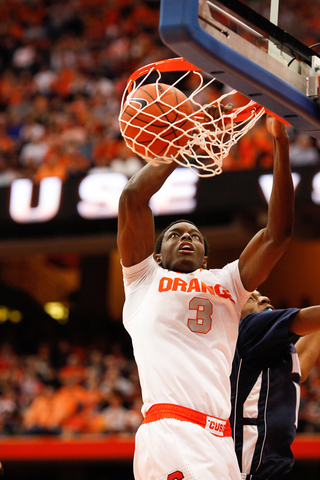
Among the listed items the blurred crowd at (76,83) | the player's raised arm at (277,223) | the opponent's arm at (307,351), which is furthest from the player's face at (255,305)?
the blurred crowd at (76,83)

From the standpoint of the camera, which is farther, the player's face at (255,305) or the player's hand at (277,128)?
the player's face at (255,305)

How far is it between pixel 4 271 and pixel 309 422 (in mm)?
10263

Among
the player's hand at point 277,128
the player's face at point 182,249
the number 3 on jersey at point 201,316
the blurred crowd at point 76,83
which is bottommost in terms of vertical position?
the number 3 on jersey at point 201,316

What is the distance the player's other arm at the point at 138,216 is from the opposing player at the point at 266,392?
2.30ft

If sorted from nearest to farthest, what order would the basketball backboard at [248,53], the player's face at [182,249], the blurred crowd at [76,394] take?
the basketball backboard at [248,53]
the player's face at [182,249]
the blurred crowd at [76,394]

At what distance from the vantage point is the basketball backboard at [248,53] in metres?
2.01

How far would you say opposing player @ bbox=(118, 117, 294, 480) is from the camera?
2510 mm

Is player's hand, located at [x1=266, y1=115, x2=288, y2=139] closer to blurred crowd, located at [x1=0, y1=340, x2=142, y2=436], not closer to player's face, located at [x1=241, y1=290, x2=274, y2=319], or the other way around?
player's face, located at [x1=241, y1=290, x2=274, y2=319]

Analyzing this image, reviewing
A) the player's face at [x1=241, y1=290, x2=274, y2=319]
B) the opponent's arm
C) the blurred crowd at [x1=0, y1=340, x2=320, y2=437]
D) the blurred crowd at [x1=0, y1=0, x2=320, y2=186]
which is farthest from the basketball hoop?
the blurred crowd at [x1=0, y1=0, x2=320, y2=186]

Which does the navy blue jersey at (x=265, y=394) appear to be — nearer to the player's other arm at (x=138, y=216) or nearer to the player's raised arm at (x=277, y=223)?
the player's raised arm at (x=277, y=223)

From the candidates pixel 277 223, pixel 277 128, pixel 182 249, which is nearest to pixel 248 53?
pixel 277 128

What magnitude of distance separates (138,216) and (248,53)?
89 centimetres

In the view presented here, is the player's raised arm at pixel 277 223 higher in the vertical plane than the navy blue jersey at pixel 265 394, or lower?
higher

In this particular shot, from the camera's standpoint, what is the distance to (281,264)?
12070 mm
